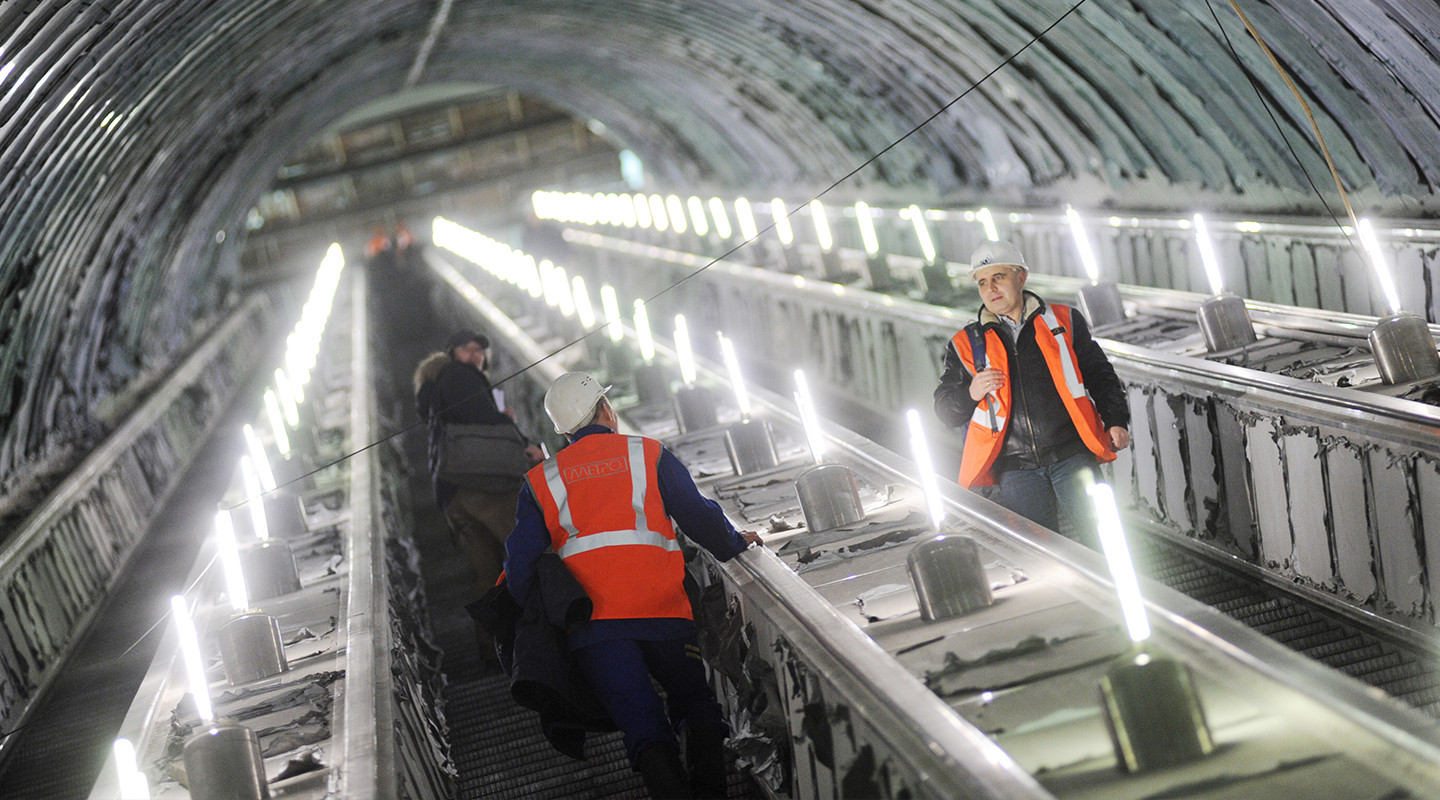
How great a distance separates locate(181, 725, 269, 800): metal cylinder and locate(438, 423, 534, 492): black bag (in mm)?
3865

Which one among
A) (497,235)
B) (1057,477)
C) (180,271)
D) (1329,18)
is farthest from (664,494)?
(497,235)

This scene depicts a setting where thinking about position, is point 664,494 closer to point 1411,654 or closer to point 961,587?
point 961,587

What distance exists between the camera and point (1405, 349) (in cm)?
668

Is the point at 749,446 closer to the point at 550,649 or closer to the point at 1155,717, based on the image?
the point at 550,649

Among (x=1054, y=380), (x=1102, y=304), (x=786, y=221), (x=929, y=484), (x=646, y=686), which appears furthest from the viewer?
(x=786, y=221)

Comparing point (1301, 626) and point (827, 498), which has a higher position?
point (827, 498)

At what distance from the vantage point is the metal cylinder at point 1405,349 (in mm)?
6656

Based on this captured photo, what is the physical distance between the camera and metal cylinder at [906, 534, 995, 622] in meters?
4.93

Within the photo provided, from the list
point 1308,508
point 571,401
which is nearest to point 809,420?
point 571,401

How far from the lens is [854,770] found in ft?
14.1

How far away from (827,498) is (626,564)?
1309 millimetres

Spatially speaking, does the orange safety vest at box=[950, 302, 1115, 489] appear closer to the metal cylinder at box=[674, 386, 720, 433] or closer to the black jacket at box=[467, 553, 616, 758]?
the black jacket at box=[467, 553, 616, 758]

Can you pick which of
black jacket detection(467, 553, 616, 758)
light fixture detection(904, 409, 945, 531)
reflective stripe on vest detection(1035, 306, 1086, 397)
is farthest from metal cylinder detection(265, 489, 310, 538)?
reflective stripe on vest detection(1035, 306, 1086, 397)

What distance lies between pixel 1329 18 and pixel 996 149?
29.7 ft
